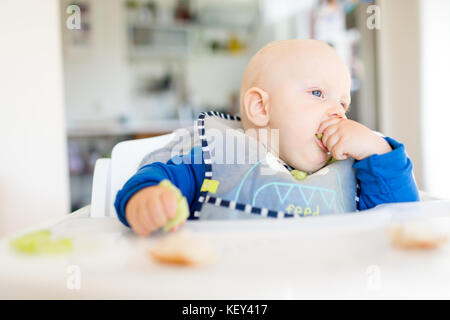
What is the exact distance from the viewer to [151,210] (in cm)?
52

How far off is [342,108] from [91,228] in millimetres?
503

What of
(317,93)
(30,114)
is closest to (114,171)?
(317,93)

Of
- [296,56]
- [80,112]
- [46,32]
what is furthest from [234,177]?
[80,112]

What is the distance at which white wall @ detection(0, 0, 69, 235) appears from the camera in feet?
6.24

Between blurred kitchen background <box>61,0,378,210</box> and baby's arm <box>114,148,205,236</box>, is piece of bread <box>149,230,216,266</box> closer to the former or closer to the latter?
baby's arm <box>114,148,205,236</box>

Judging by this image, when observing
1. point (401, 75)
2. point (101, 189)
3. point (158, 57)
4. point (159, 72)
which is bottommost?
point (101, 189)

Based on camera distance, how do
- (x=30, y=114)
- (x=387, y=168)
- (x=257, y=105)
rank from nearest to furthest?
(x=387, y=168) → (x=257, y=105) → (x=30, y=114)

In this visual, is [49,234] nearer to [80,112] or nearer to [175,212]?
[175,212]

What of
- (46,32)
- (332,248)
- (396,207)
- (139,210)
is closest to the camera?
(332,248)

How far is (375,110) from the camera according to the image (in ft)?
8.70

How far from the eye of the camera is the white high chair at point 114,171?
0.98 m

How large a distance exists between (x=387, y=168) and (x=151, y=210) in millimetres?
438

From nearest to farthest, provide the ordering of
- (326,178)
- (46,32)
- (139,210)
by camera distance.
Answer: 1. (139,210)
2. (326,178)
3. (46,32)

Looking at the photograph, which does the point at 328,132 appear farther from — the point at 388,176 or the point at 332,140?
the point at 388,176
